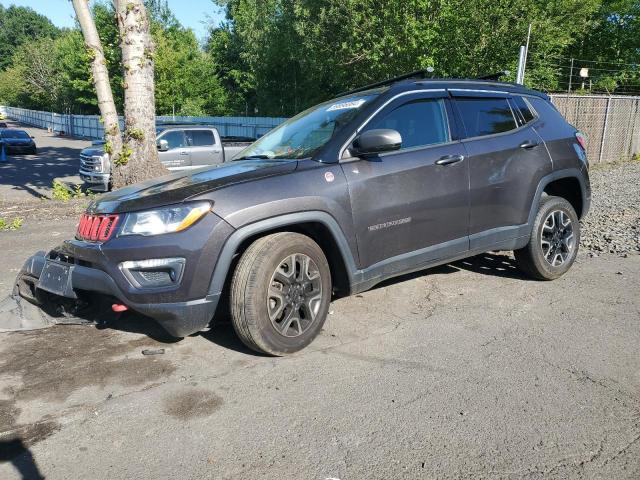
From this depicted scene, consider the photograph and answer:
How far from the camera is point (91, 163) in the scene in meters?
13.9

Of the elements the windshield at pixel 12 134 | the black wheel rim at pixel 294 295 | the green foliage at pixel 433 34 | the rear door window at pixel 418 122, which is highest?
the green foliage at pixel 433 34

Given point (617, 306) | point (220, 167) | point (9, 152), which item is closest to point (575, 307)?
point (617, 306)

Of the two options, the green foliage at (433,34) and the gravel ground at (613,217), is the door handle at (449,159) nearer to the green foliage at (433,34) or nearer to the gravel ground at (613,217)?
the gravel ground at (613,217)

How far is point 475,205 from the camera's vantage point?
182 inches

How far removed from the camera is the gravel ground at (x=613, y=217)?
6656 millimetres

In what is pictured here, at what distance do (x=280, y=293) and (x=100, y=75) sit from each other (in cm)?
823

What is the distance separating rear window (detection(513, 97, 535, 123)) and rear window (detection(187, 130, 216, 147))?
422 inches

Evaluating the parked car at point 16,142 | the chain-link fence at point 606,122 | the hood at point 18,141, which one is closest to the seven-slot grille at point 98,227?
the chain-link fence at point 606,122

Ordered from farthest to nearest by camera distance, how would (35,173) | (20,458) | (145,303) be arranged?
(35,173) → (145,303) → (20,458)

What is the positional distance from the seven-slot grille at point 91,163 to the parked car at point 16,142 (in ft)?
58.4

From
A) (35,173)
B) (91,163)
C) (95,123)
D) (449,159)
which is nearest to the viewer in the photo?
(449,159)

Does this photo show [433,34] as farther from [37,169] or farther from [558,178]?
[37,169]

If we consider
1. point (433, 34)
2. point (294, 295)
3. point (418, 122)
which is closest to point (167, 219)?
point (294, 295)

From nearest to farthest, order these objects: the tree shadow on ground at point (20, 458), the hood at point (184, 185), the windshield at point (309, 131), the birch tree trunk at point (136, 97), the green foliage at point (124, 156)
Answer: the tree shadow on ground at point (20, 458) → the hood at point (184, 185) → the windshield at point (309, 131) → the birch tree trunk at point (136, 97) → the green foliage at point (124, 156)
